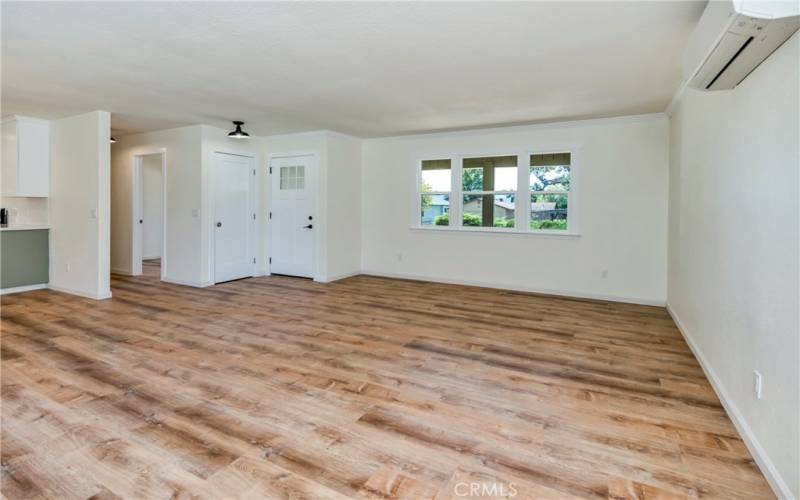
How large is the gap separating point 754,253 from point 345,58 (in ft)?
9.81

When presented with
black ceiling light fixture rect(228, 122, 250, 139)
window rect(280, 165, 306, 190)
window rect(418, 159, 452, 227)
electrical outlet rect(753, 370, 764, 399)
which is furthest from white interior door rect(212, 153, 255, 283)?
electrical outlet rect(753, 370, 764, 399)

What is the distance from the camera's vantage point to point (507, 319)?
4770 millimetres

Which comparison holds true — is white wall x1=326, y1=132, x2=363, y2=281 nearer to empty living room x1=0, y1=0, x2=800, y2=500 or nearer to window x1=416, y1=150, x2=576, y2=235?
empty living room x1=0, y1=0, x2=800, y2=500

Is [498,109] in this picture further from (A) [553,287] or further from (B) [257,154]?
(B) [257,154]

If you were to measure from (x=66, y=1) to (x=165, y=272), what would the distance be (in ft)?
16.4

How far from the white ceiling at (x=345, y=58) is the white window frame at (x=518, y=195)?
77 centimetres

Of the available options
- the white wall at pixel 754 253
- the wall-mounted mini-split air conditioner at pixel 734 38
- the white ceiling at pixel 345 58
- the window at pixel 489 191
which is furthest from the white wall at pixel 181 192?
the white wall at pixel 754 253

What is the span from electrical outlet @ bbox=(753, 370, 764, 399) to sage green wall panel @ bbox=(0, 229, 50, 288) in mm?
7891

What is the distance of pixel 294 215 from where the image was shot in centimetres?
720

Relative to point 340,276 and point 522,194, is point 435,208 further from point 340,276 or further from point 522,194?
point 340,276

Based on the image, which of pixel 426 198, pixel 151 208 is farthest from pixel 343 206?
pixel 151 208

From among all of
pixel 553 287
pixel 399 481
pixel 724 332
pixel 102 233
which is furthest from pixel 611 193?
pixel 102 233

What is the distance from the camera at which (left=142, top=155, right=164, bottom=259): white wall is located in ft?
30.8

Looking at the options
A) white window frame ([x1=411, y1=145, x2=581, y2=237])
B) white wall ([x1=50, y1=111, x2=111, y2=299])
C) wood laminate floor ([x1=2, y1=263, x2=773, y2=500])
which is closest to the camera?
wood laminate floor ([x1=2, y1=263, x2=773, y2=500])
